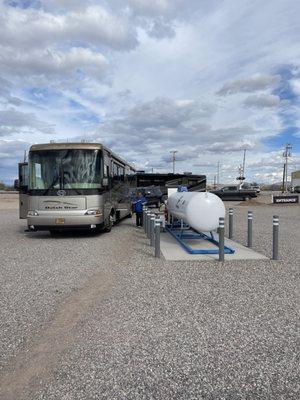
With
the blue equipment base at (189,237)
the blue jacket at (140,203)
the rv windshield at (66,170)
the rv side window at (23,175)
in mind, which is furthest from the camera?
the blue jacket at (140,203)

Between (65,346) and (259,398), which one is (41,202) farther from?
(259,398)

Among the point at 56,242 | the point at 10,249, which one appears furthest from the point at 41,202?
the point at 10,249

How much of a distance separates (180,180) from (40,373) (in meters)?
33.2

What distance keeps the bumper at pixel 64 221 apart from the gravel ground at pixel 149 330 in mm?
4283

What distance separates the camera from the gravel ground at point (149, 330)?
3861 mm

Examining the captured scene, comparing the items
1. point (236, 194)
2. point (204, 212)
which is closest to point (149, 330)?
point (204, 212)

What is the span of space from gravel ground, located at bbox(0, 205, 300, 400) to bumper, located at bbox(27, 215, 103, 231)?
4283mm

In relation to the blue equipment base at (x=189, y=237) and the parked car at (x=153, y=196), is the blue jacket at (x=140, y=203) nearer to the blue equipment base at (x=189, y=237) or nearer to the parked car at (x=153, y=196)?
the blue equipment base at (x=189, y=237)

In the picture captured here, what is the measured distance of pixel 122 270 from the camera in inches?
352

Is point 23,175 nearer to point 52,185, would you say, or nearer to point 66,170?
point 52,185

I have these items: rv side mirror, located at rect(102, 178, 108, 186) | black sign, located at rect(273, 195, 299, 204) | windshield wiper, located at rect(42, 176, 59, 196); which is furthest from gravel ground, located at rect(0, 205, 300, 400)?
black sign, located at rect(273, 195, 299, 204)

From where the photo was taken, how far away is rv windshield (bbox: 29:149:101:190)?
14.3 m

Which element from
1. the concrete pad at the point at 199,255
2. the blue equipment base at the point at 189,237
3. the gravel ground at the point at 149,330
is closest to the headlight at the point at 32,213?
the concrete pad at the point at 199,255

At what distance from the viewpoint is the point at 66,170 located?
47.2 ft
